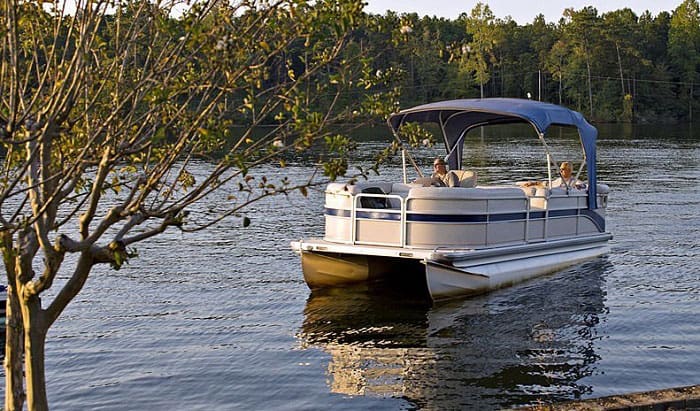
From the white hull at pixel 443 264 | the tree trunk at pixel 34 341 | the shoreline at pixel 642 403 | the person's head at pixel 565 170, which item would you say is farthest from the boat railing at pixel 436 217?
the tree trunk at pixel 34 341

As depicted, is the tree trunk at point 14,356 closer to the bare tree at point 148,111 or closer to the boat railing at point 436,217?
the bare tree at point 148,111

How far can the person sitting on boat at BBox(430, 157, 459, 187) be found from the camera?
17.3 m

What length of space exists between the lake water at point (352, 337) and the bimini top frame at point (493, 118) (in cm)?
258

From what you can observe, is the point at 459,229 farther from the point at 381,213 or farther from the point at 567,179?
the point at 567,179

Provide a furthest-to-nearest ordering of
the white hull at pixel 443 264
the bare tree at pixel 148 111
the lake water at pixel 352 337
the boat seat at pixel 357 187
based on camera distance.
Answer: the boat seat at pixel 357 187, the white hull at pixel 443 264, the lake water at pixel 352 337, the bare tree at pixel 148 111

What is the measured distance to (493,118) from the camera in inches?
789

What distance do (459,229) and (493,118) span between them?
5.12 metres

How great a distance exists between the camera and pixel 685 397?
6949mm

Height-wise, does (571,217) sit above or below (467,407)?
above

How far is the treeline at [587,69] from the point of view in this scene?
399 feet

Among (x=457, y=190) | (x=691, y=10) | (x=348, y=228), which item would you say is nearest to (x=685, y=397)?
(x=457, y=190)

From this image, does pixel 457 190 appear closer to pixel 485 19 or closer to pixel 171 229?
pixel 171 229

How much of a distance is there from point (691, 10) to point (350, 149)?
155m

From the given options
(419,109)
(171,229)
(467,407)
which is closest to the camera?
(467,407)
